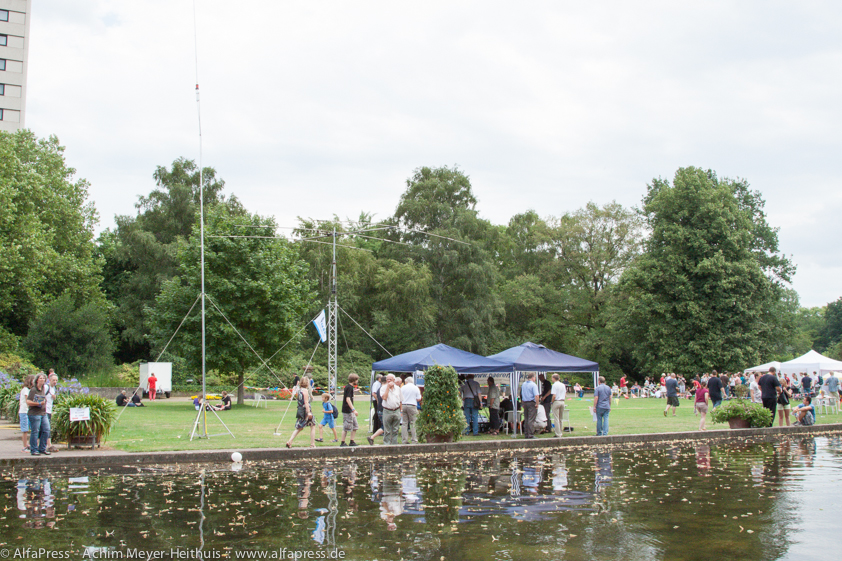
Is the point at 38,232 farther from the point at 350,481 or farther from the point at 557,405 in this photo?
the point at 350,481

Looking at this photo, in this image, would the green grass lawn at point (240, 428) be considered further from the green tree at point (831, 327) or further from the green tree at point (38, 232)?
the green tree at point (831, 327)

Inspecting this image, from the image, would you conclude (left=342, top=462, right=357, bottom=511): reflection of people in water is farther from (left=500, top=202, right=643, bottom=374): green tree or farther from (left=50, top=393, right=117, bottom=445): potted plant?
(left=500, top=202, right=643, bottom=374): green tree

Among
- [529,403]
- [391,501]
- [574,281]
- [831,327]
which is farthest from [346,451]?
[831,327]

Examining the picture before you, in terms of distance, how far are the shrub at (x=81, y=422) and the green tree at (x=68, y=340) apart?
1052 inches

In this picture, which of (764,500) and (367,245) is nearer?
(764,500)

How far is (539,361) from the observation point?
64.8 feet

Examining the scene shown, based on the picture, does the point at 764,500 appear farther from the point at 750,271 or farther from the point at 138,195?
the point at 138,195

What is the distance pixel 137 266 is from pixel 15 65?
69.3ft

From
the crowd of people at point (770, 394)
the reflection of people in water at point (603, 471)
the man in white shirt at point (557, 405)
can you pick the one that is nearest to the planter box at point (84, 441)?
the reflection of people in water at point (603, 471)

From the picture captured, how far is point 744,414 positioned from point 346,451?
12.4 m

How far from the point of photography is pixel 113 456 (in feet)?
45.9

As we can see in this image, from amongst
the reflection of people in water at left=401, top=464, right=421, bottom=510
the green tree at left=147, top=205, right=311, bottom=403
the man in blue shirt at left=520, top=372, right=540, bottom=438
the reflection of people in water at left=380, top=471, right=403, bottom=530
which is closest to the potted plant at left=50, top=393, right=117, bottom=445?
the reflection of people in water at left=401, top=464, right=421, bottom=510

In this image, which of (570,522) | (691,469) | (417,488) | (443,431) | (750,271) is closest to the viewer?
(570,522)

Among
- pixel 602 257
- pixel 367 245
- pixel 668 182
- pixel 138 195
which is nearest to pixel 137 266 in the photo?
pixel 138 195
